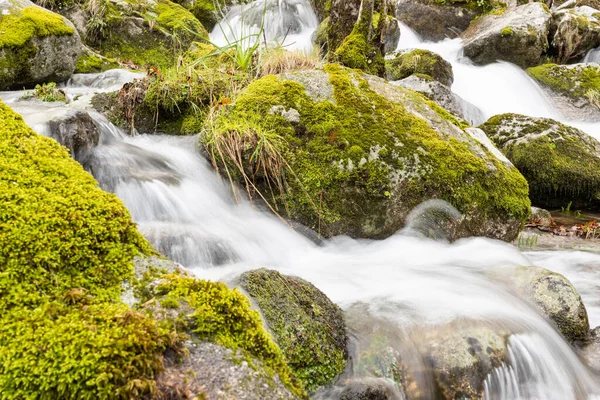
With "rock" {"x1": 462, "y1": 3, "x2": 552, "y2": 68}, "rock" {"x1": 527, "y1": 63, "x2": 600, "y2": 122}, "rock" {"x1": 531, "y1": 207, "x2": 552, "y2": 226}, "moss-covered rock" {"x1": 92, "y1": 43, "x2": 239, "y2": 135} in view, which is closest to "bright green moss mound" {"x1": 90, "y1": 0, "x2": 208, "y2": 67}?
"moss-covered rock" {"x1": 92, "y1": 43, "x2": 239, "y2": 135}

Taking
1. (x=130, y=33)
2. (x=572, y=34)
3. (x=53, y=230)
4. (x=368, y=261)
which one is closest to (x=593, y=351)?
(x=368, y=261)

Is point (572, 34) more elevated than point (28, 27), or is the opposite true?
point (572, 34)

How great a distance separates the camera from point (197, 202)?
4.59 m

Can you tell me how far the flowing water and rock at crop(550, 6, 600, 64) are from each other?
510 inches

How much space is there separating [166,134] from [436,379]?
4628 mm

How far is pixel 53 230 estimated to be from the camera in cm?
170

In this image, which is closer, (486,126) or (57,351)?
(57,351)

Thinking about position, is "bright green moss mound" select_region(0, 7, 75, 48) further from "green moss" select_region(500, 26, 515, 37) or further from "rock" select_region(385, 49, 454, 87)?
"green moss" select_region(500, 26, 515, 37)

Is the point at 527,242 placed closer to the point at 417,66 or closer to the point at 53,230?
the point at 53,230

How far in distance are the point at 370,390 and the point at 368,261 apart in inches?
79.9

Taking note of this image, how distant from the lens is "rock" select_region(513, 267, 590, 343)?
336 cm

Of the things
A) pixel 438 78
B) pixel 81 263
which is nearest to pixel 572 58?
pixel 438 78

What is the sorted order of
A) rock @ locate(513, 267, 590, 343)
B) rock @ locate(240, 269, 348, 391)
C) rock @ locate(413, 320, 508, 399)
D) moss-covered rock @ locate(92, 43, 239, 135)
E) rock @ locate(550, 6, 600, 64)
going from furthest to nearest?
rock @ locate(550, 6, 600, 64) → moss-covered rock @ locate(92, 43, 239, 135) → rock @ locate(513, 267, 590, 343) → rock @ locate(413, 320, 508, 399) → rock @ locate(240, 269, 348, 391)

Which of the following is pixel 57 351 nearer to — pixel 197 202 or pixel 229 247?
pixel 229 247
